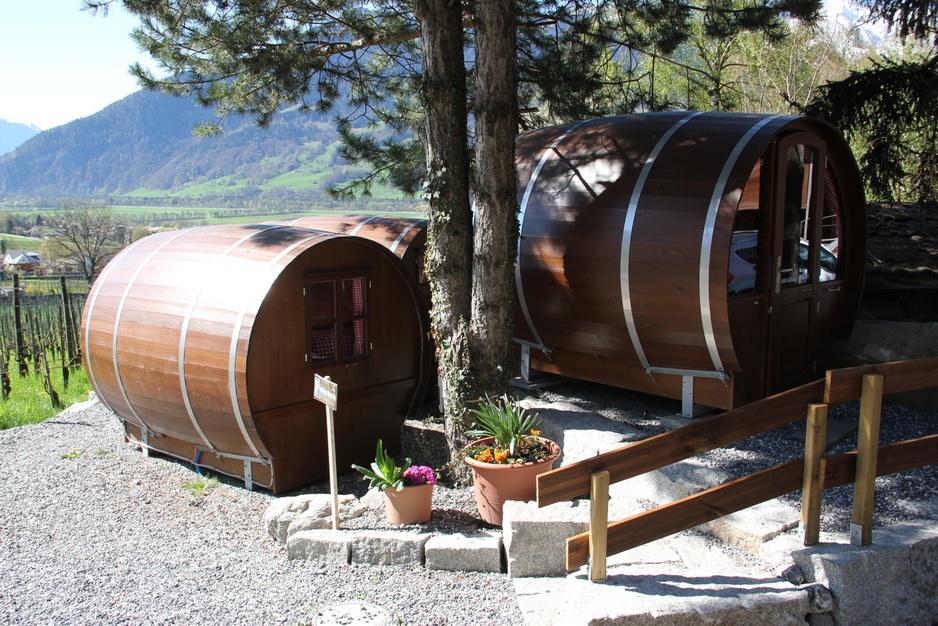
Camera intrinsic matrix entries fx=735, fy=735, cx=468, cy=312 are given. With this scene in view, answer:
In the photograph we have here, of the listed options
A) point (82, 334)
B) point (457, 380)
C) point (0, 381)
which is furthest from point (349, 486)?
point (0, 381)

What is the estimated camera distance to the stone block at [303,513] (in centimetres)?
546

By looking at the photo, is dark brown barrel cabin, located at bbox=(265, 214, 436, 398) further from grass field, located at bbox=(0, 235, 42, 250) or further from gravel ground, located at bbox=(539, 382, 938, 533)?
grass field, located at bbox=(0, 235, 42, 250)

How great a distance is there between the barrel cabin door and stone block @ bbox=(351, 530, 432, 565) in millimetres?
3447

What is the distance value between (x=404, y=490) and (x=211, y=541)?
1606 millimetres

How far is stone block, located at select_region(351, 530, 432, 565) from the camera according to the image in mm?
5027

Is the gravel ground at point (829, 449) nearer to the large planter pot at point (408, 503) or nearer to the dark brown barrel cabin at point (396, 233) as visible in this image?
the large planter pot at point (408, 503)

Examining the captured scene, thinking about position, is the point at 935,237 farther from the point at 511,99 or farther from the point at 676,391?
the point at 511,99

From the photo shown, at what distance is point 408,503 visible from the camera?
17.7 feet

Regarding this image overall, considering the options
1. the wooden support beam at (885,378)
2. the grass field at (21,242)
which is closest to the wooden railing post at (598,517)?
the wooden support beam at (885,378)

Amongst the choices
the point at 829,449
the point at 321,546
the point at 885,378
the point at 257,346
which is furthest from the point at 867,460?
the point at 257,346

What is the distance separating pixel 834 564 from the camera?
3.87 m

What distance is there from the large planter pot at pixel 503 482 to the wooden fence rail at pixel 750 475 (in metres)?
1.30

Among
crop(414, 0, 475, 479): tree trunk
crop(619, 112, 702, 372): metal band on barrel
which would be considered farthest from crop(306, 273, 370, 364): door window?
crop(619, 112, 702, 372): metal band on barrel

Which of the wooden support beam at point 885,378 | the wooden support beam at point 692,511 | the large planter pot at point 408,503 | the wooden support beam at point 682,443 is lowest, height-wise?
the large planter pot at point 408,503
